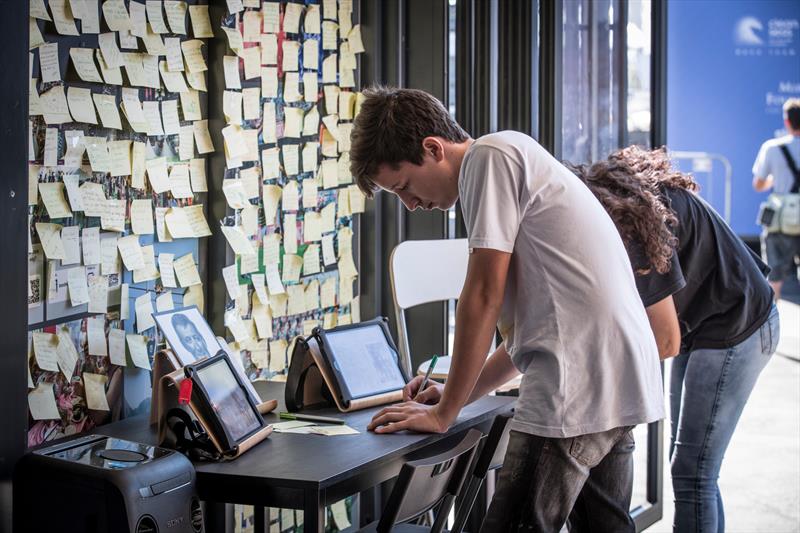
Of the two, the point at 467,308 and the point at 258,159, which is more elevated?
the point at 258,159

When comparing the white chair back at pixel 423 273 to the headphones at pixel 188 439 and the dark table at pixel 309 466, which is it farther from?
the headphones at pixel 188 439

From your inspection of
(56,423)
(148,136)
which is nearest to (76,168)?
(148,136)

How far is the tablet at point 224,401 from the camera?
2027mm

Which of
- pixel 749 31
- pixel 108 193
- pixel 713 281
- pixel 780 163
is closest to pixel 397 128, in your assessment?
pixel 108 193

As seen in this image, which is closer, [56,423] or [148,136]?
[56,423]

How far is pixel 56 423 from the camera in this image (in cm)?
230

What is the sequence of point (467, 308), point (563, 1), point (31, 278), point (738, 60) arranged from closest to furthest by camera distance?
point (467, 308) < point (31, 278) < point (563, 1) < point (738, 60)

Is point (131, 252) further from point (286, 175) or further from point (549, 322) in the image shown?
point (549, 322)

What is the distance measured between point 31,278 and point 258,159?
910 millimetres

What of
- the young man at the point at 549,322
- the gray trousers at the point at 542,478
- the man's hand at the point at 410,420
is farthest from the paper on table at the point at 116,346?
the gray trousers at the point at 542,478

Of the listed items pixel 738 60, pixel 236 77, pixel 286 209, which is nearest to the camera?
pixel 236 77

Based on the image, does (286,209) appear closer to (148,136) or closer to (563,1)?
(148,136)

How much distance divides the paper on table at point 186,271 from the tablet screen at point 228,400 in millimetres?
536

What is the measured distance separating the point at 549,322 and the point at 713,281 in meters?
0.96
